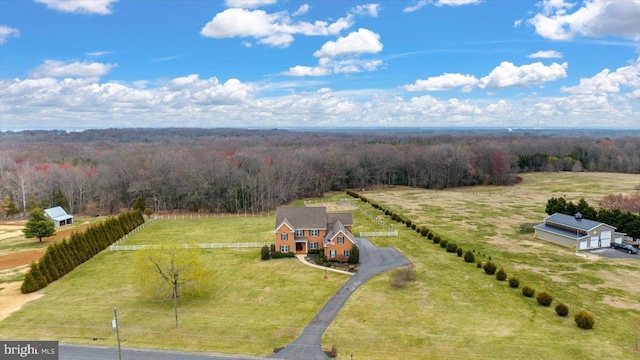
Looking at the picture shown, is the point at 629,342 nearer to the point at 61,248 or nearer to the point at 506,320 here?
the point at 506,320

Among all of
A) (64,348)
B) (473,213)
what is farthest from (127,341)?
(473,213)

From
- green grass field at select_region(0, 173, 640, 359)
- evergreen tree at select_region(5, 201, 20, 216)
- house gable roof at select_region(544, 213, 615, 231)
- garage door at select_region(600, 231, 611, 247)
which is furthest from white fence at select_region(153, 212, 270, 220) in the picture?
garage door at select_region(600, 231, 611, 247)

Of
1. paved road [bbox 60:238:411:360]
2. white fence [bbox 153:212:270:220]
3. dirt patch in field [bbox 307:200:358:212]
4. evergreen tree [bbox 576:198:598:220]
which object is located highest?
evergreen tree [bbox 576:198:598:220]

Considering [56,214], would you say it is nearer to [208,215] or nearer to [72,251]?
[208,215]

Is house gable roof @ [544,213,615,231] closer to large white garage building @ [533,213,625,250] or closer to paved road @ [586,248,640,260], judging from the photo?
large white garage building @ [533,213,625,250]

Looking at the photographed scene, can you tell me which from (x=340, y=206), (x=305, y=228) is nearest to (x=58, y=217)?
(x=305, y=228)

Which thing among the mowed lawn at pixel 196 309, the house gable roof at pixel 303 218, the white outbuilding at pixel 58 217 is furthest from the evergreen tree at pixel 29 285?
the white outbuilding at pixel 58 217
